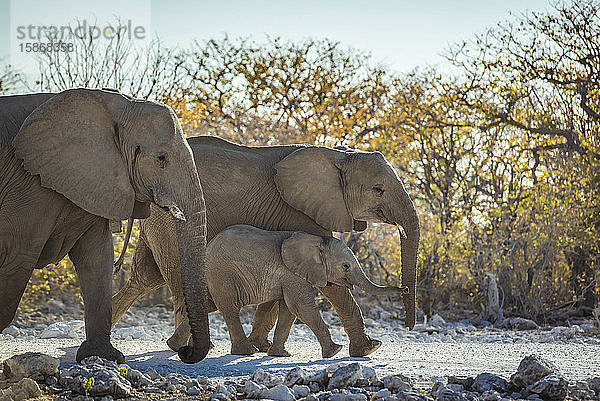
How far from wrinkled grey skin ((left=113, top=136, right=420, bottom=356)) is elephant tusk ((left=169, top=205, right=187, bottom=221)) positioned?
1.96 metres

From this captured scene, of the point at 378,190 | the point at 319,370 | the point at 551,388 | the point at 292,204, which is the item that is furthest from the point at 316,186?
the point at 551,388

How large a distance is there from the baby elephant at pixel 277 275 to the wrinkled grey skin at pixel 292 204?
0.40 m

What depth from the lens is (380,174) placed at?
830cm

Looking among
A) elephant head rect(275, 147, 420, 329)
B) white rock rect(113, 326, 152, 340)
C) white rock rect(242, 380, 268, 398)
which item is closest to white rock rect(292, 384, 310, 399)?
white rock rect(242, 380, 268, 398)

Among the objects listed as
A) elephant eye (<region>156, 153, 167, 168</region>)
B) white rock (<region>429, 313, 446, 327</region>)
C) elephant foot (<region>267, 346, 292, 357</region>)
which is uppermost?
elephant eye (<region>156, 153, 167, 168</region>)

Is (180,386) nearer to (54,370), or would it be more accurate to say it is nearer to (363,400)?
(54,370)

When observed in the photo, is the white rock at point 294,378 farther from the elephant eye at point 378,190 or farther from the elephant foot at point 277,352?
the elephant eye at point 378,190

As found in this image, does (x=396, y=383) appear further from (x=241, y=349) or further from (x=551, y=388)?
(x=241, y=349)

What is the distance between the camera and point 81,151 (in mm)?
6191

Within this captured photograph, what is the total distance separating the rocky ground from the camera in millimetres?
5379

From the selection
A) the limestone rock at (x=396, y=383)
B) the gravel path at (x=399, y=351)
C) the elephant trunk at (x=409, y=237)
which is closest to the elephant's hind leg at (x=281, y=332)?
the gravel path at (x=399, y=351)

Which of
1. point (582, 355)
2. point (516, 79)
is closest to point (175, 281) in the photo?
point (582, 355)

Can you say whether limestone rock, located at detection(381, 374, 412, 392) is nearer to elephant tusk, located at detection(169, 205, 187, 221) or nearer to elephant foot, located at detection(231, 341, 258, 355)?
elephant tusk, located at detection(169, 205, 187, 221)

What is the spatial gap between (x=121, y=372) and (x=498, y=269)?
30.5ft
